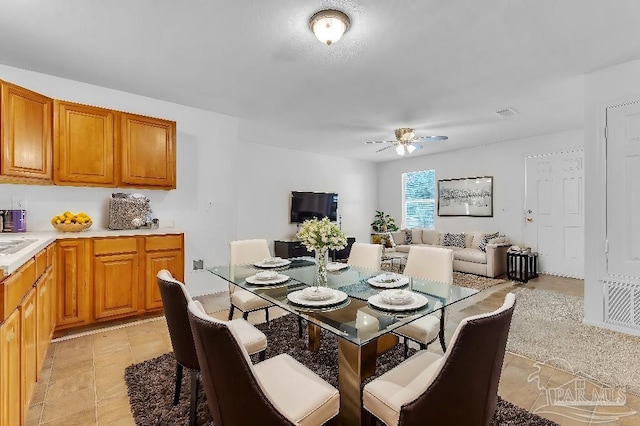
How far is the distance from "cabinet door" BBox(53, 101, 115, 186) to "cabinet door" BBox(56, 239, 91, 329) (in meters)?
0.70

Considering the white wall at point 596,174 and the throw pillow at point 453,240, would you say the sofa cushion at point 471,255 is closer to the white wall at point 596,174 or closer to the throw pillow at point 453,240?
the throw pillow at point 453,240

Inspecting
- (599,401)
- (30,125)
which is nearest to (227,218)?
(30,125)

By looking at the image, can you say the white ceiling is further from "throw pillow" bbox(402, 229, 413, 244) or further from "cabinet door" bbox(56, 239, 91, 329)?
"throw pillow" bbox(402, 229, 413, 244)

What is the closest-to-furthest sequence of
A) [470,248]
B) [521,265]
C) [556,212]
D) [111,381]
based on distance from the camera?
[111,381]
[521,265]
[556,212]
[470,248]

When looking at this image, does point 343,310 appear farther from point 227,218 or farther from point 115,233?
point 227,218

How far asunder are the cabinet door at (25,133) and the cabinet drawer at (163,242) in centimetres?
108

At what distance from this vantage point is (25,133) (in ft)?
8.73

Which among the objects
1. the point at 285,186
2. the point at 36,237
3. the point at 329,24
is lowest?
the point at 36,237

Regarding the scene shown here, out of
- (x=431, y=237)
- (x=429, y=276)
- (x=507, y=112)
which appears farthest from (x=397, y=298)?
(x=431, y=237)

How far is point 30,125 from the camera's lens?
8.90 ft

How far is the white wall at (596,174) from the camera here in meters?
2.97

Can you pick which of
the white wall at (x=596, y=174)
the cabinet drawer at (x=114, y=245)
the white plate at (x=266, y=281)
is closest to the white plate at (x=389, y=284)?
the white plate at (x=266, y=281)

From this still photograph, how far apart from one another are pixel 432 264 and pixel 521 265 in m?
3.65

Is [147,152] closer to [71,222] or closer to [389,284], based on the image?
[71,222]
